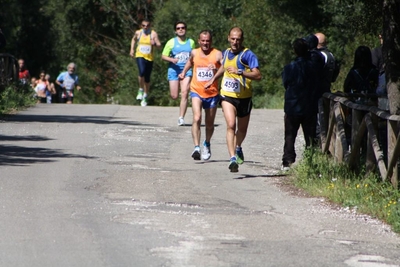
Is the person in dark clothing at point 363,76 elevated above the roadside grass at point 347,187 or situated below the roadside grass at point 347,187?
above

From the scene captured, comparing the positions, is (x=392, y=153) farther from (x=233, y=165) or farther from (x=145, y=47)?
(x=145, y=47)

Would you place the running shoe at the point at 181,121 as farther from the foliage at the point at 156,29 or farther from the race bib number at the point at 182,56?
the foliage at the point at 156,29

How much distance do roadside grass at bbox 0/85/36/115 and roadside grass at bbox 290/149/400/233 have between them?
9402mm

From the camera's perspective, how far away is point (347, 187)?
1197 centimetres

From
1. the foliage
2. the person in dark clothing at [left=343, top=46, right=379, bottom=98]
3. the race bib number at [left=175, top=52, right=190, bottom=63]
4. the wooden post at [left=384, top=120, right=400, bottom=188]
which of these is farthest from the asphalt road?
the race bib number at [left=175, top=52, right=190, bottom=63]

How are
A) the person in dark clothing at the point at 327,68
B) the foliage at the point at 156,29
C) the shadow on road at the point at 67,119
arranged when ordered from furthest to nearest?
the foliage at the point at 156,29 → the shadow on road at the point at 67,119 → the person in dark clothing at the point at 327,68

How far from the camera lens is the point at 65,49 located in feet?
189

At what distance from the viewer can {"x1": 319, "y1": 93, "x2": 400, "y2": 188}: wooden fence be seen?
37.3ft

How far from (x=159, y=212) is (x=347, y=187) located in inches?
104

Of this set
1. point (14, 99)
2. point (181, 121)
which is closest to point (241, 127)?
point (181, 121)

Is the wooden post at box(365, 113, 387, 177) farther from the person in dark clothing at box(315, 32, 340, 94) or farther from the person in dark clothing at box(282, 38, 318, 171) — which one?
the person in dark clothing at box(315, 32, 340, 94)

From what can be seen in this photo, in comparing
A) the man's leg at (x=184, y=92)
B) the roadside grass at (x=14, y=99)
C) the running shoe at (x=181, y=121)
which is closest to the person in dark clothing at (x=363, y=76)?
the man's leg at (x=184, y=92)

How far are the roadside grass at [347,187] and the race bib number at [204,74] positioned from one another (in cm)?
195

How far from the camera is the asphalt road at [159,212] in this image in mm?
8273
